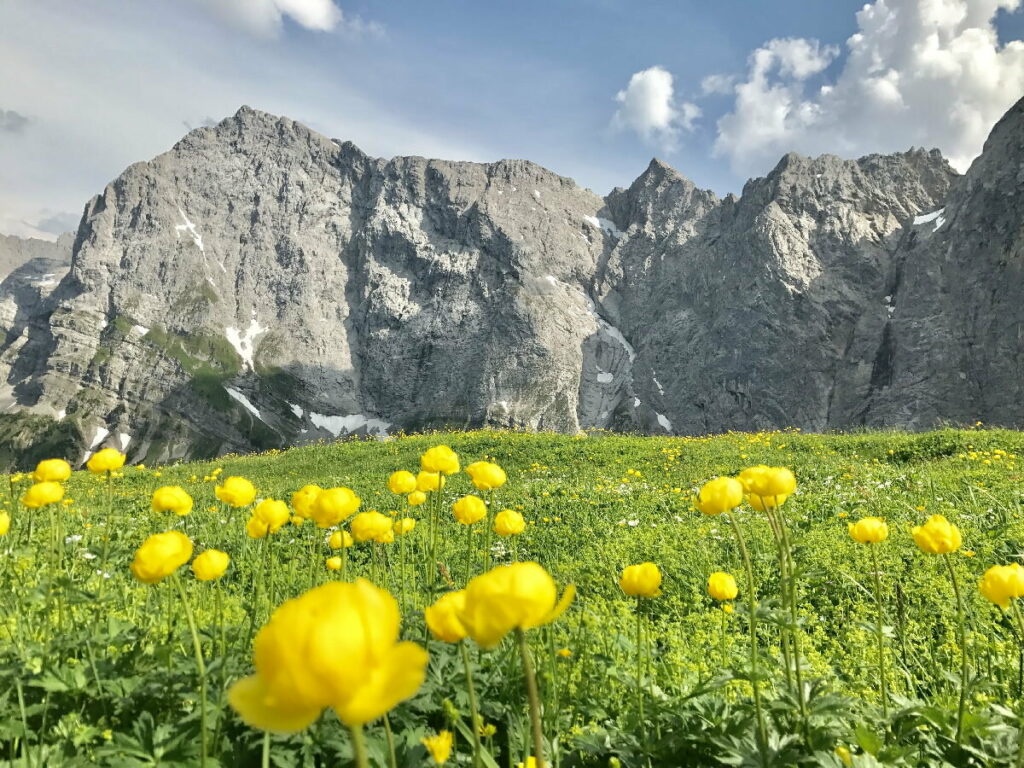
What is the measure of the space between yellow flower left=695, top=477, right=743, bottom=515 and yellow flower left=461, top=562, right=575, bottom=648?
1434 mm

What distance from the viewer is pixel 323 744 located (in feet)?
6.53

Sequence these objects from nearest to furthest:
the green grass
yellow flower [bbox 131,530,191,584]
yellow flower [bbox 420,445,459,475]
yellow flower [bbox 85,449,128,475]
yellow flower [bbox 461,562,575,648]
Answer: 1. yellow flower [bbox 461,562,575,648]
2. yellow flower [bbox 131,530,191,584]
3. the green grass
4. yellow flower [bbox 420,445,459,475]
5. yellow flower [bbox 85,449,128,475]

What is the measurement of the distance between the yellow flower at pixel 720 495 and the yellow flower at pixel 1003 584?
0.95 m

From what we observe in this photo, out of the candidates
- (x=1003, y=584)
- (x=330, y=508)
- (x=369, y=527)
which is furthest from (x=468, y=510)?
(x=1003, y=584)

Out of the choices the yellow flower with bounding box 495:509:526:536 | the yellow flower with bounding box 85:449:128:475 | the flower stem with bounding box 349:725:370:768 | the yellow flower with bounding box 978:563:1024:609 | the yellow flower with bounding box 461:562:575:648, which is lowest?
the yellow flower with bounding box 85:449:128:475

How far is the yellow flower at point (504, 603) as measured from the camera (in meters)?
1.19

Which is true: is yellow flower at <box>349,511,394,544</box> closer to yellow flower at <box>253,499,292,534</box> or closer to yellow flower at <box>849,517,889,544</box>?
yellow flower at <box>253,499,292,534</box>

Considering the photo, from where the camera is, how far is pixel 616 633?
3756 mm

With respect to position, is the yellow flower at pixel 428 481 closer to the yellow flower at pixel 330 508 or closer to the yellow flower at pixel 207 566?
the yellow flower at pixel 330 508

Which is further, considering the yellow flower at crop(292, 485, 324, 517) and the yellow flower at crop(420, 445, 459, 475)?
the yellow flower at crop(420, 445, 459, 475)

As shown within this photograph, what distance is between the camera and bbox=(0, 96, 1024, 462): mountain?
103 metres

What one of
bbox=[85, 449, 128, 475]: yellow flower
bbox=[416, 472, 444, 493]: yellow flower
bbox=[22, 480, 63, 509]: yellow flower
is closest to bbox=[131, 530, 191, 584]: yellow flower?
bbox=[22, 480, 63, 509]: yellow flower

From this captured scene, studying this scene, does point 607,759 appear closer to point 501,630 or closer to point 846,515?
point 501,630

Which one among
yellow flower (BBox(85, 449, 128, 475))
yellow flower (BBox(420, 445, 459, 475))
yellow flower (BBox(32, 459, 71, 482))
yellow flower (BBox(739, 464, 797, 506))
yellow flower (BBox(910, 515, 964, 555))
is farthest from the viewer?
yellow flower (BBox(85, 449, 128, 475))
